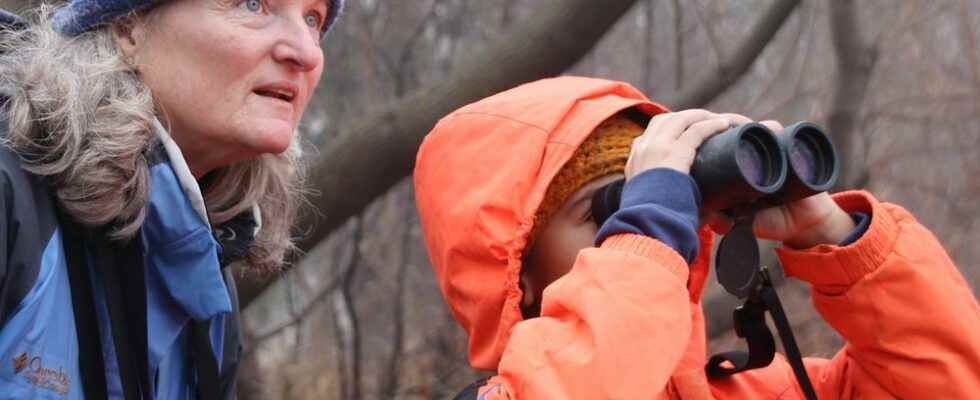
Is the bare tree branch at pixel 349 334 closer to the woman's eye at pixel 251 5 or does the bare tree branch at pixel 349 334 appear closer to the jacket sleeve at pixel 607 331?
the woman's eye at pixel 251 5

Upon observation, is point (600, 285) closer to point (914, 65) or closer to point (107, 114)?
point (107, 114)

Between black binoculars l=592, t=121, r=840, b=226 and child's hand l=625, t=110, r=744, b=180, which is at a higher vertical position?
child's hand l=625, t=110, r=744, b=180

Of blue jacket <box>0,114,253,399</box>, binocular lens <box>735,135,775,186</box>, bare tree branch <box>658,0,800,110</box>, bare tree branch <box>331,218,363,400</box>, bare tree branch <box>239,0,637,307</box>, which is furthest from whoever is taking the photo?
bare tree branch <box>331,218,363,400</box>

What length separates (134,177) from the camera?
2.12m

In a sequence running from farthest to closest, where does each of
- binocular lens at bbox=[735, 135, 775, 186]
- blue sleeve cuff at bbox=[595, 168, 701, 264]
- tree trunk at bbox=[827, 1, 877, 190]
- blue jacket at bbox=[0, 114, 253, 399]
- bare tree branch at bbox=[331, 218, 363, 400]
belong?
bare tree branch at bbox=[331, 218, 363, 400]
tree trunk at bbox=[827, 1, 877, 190]
binocular lens at bbox=[735, 135, 775, 186]
blue sleeve cuff at bbox=[595, 168, 701, 264]
blue jacket at bbox=[0, 114, 253, 399]

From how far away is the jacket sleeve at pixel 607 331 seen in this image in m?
1.94

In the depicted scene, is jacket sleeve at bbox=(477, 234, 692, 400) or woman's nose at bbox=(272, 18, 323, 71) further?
woman's nose at bbox=(272, 18, 323, 71)

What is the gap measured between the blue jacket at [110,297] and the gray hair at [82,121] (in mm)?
29

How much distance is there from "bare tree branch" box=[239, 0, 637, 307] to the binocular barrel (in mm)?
1465

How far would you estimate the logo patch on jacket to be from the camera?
6.30ft

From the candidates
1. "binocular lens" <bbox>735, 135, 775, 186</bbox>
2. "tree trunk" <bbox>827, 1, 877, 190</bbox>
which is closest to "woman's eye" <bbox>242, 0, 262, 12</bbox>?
"binocular lens" <bbox>735, 135, 775, 186</bbox>

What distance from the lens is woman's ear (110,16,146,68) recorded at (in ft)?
7.52

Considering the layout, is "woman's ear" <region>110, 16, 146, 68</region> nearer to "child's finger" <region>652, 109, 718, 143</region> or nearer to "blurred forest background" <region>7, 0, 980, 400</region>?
"child's finger" <region>652, 109, 718, 143</region>

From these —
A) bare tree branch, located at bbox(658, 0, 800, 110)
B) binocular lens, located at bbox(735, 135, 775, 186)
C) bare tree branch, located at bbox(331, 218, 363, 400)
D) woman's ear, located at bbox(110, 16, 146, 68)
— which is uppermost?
woman's ear, located at bbox(110, 16, 146, 68)
